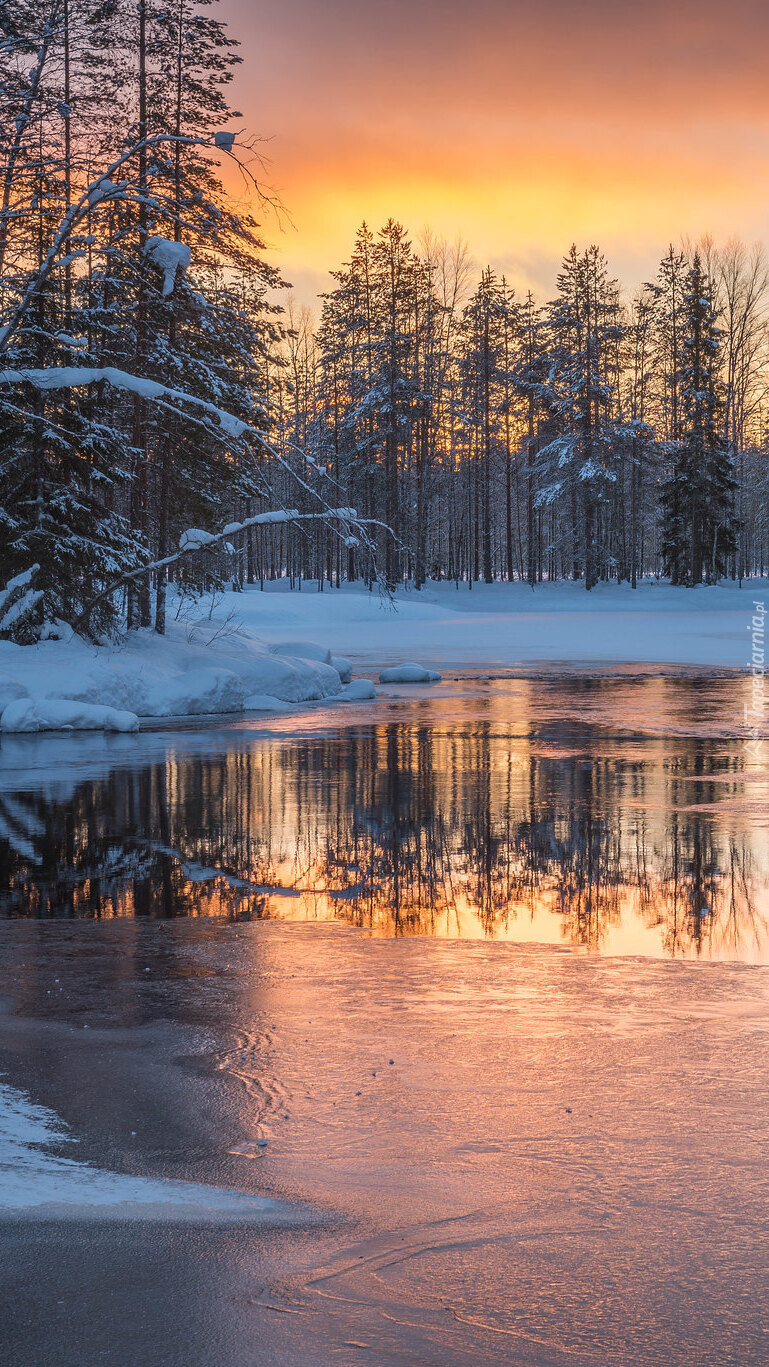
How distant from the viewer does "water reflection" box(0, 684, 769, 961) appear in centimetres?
758

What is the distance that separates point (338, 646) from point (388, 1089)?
34825mm

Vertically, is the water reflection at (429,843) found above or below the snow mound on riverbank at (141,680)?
below

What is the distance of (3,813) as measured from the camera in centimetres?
1127

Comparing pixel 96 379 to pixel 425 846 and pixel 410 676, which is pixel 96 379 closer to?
pixel 410 676

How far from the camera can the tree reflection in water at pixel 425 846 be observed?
7570mm

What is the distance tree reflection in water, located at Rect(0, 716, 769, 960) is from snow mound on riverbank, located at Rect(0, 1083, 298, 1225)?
336cm

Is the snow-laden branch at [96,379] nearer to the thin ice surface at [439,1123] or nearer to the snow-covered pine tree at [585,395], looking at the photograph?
the thin ice surface at [439,1123]

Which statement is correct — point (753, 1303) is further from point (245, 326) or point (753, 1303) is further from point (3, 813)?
point (245, 326)

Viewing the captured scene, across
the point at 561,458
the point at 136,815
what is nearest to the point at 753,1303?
the point at 136,815

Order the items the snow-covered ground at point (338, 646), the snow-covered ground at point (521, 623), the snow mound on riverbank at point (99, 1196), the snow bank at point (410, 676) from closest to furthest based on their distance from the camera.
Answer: the snow mound on riverbank at point (99, 1196), the snow-covered ground at point (338, 646), the snow bank at point (410, 676), the snow-covered ground at point (521, 623)

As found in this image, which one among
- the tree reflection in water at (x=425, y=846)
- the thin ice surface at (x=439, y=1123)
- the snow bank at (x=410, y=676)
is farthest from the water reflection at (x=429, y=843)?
the snow bank at (x=410, y=676)

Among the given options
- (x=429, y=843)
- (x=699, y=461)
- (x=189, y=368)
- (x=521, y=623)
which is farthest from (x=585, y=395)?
(x=429, y=843)

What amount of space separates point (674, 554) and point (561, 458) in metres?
8.18

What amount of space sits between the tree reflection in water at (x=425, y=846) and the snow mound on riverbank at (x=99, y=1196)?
11.0 feet
